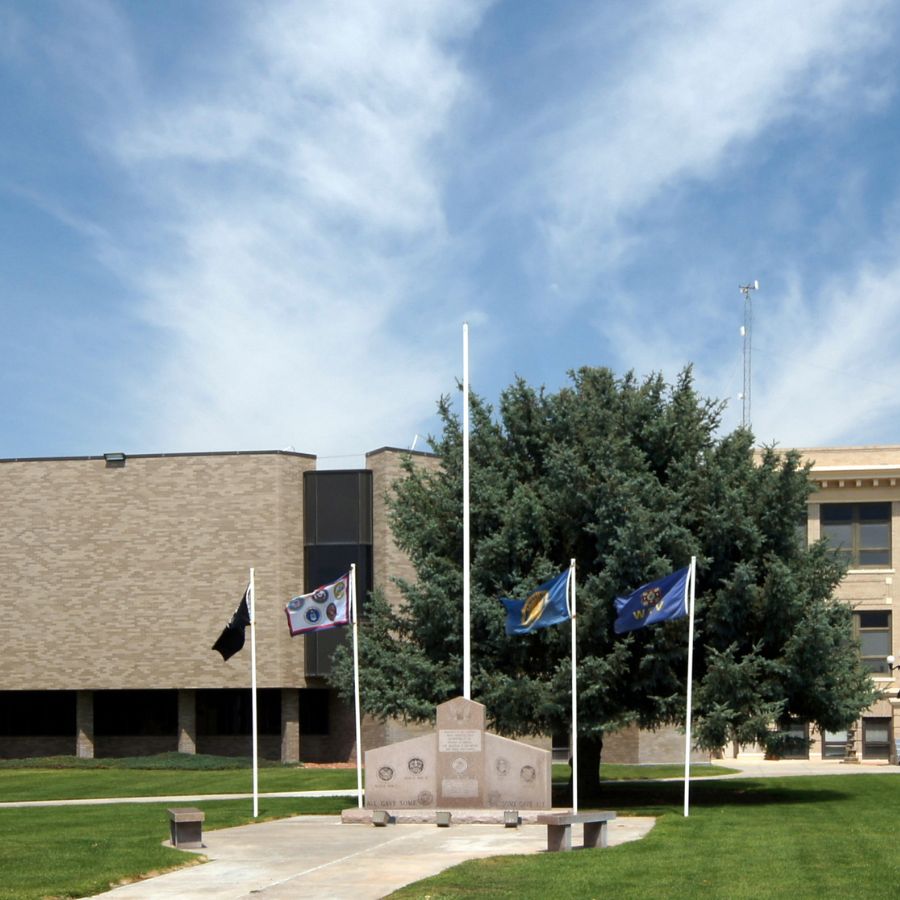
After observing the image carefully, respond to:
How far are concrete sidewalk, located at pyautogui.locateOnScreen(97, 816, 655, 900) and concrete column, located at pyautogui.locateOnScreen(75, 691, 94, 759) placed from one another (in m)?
26.0

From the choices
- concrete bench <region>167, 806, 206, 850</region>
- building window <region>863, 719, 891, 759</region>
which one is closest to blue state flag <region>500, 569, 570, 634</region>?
concrete bench <region>167, 806, 206, 850</region>

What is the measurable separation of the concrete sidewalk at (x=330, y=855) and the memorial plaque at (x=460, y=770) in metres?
1.18

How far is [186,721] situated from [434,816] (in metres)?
26.6

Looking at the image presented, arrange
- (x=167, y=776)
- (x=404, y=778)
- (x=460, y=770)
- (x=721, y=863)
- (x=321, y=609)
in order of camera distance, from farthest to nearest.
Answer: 1. (x=167, y=776)
2. (x=321, y=609)
3. (x=404, y=778)
4. (x=460, y=770)
5. (x=721, y=863)

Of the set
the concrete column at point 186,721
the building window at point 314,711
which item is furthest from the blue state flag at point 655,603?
the concrete column at point 186,721

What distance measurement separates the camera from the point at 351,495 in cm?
5019

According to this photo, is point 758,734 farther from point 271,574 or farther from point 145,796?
point 271,574

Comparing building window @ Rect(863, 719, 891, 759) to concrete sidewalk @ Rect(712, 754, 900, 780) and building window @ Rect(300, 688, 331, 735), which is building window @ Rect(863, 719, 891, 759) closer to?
concrete sidewalk @ Rect(712, 754, 900, 780)

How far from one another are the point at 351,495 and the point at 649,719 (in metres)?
22.8

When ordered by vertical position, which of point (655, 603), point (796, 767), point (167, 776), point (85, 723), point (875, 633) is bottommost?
point (796, 767)

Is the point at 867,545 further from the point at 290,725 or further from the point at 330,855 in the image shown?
the point at 330,855

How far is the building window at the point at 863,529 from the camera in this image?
2144 inches

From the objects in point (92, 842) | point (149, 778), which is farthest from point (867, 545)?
point (92, 842)

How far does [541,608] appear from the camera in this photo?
1035 inches
